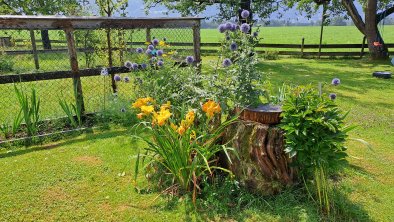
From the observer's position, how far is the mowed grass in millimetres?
2605

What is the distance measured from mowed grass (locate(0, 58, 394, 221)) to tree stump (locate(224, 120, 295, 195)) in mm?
142

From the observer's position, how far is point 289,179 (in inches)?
110

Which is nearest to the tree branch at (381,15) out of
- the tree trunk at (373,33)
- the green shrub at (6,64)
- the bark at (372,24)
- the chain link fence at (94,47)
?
the bark at (372,24)

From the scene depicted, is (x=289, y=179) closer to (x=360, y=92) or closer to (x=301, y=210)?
(x=301, y=210)

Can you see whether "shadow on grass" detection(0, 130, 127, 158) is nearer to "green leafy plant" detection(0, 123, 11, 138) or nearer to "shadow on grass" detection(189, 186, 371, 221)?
"green leafy plant" detection(0, 123, 11, 138)

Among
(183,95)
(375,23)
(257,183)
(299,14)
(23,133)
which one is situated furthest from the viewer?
(299,14)

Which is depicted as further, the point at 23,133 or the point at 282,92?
the point at 23,133

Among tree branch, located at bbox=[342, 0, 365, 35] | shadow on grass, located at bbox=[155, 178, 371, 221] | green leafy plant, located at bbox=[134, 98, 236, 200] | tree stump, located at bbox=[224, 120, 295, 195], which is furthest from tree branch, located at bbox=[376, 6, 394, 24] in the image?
green leafy plant, located at bbox=[134, 98, 236, 200]

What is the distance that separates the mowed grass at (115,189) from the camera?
2.61 meters

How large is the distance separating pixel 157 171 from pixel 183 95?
2.79ft

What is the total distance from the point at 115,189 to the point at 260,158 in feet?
4.92

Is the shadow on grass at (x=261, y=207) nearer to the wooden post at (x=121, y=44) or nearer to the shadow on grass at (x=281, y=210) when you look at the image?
the shadow on grass at (x=281, y=210)

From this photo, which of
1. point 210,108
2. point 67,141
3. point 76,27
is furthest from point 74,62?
point 210,108

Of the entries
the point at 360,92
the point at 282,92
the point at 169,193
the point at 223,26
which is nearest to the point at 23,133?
the point at 169,193
